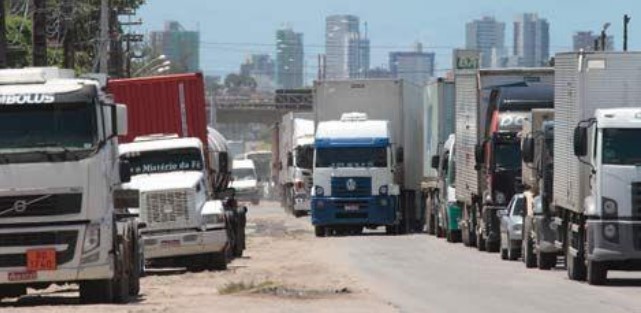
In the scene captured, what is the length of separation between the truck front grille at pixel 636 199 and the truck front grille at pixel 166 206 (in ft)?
30.9

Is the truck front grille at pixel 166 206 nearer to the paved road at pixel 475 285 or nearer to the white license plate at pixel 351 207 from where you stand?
the paved road at pixel 475 285

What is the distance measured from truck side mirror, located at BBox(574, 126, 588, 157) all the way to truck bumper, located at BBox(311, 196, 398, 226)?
2350 cm

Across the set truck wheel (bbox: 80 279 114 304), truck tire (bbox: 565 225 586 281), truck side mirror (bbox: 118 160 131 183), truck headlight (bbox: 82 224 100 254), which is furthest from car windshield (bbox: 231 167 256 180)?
truck headlight (bbox: 82 224 100 254)

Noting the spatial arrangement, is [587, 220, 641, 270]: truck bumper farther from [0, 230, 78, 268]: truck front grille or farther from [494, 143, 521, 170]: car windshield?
[494, 143, 521, 170]: car windshield

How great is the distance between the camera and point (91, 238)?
943 inches

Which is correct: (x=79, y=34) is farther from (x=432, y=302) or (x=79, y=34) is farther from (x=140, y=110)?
(x=432, y=302)

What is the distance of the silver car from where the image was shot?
36.8 metres

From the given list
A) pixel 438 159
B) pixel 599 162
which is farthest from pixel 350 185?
pixel 599 162

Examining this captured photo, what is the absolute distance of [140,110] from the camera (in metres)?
36.1

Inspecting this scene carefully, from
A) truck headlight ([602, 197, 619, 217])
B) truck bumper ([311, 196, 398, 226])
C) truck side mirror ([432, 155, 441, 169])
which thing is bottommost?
A: truck bumper ([311, 196, 398, 226])

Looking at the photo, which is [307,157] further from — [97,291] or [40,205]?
[40,205]

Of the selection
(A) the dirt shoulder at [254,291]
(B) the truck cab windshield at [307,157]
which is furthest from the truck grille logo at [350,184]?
(A) the dirt shoulder at [254,291]

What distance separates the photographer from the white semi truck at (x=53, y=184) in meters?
23.6

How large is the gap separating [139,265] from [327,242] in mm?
21771
